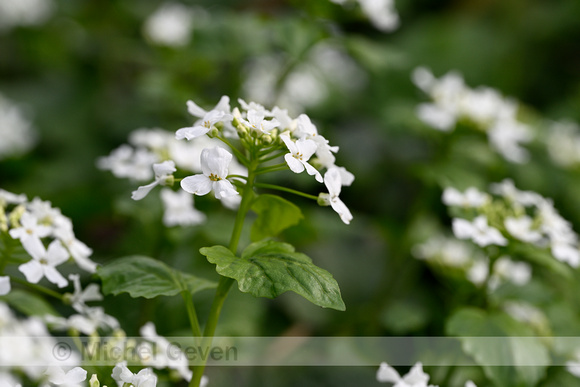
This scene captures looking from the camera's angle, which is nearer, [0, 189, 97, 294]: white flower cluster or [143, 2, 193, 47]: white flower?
[0, 189, 97, 294]: white flower cluster

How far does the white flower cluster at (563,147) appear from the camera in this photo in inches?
134

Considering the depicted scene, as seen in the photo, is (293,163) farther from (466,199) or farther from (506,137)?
(506,137)

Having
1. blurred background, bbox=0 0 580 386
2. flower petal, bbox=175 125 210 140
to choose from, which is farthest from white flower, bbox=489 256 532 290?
flower petal, bbox=175 125 210 140

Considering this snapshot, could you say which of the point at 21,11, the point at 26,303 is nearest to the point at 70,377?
the point at 26,303

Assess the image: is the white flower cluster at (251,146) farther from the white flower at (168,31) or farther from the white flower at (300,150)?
the white flower at (168,31)

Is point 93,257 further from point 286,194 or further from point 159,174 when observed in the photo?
point 159,174

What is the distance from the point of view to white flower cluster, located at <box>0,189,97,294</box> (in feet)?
4.68

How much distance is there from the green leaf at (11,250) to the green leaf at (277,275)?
57 cm

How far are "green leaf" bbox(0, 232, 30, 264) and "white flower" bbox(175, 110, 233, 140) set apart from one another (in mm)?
549

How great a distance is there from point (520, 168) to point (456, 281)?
1603mm

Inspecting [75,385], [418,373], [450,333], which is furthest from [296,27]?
[75,385]

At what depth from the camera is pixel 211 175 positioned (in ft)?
4.24

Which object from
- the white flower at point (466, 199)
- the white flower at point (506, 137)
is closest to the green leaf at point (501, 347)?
the white flower at point (466, 199)

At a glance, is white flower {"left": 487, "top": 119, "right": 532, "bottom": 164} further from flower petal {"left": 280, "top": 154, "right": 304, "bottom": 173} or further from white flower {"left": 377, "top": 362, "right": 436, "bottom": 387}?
flower petal {"left": 280, "top": 154, "right": 304, "bottom": 173}
